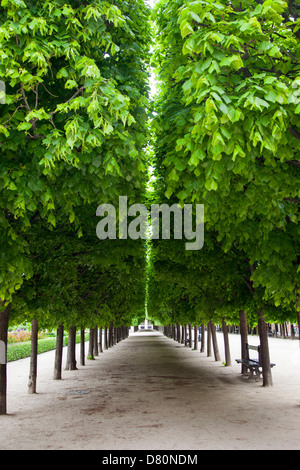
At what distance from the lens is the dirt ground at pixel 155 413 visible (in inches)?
312

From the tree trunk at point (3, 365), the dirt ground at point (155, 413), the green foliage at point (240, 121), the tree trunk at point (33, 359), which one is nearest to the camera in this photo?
the green foliage at point (240, 121)

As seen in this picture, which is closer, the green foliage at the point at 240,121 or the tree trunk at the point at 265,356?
the green foliage at the point at 240,121

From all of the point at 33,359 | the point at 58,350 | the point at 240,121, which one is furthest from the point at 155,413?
the point at 58,350

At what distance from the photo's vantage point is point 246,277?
15.1m

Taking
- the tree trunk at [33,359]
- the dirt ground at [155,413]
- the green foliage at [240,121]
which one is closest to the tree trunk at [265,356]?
the dirt ground at [155,413]

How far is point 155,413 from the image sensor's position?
10.6m

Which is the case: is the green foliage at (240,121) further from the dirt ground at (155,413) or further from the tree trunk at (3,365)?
the tree trunk at (3,365)

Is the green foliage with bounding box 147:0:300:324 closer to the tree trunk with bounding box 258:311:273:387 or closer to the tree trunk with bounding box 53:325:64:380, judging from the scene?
the tree trunk with bounding box 258:311:273:387

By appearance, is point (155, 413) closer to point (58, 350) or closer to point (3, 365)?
point (3, 365)

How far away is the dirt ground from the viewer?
7926mm

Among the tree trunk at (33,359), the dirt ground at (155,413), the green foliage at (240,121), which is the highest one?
the green foliage at (240,121)

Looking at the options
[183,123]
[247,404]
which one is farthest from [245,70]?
[247,404]

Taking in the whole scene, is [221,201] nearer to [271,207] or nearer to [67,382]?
[271,207]
